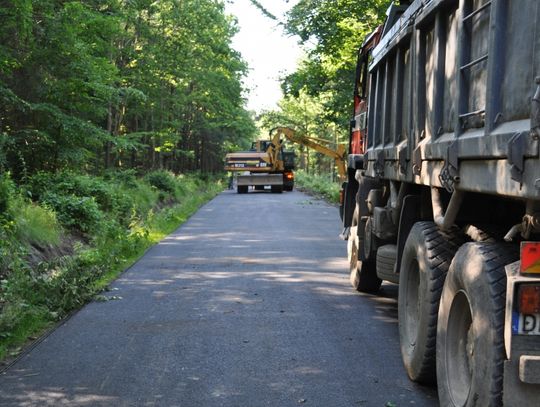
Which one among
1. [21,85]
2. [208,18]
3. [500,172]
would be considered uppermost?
[208,18]

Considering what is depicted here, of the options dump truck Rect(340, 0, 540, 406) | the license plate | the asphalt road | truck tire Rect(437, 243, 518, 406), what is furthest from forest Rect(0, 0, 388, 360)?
the license plate

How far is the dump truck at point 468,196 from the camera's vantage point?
297 centimetres

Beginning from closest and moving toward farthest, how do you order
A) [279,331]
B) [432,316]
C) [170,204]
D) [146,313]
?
[432,316] → [279,331] → [146,313] → [170,204]

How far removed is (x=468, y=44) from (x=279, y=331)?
3397 millimetres

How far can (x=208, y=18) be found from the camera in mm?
31547

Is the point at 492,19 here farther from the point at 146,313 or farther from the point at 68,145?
the point at 68,145

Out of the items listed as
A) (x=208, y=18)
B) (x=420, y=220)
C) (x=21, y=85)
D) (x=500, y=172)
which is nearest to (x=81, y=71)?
(x=21, y=85)

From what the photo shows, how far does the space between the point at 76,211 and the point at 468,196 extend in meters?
10.4

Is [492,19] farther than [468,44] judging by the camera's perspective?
No

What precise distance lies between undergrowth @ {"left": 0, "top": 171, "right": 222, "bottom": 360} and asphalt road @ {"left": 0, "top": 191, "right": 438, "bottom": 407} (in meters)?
0.34

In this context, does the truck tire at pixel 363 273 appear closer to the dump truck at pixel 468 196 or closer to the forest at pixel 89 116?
the dump truck at pixel 468 196

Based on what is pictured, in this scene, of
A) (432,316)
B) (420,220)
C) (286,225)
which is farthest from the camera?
(286,225)

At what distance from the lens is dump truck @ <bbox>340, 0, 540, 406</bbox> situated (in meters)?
2.97

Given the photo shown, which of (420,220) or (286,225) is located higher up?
(420,220)
